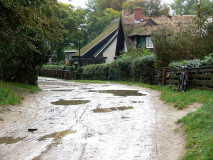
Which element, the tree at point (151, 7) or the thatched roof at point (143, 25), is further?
the tree at point (151, 7)

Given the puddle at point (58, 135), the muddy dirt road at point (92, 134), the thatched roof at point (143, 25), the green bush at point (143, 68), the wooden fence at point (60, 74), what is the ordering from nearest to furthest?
the muddy dirt road at point (92, 134), the puddle at point (58, 135), the green bush at point (143, 68), the thatched roof at point (143, 25), the wooden fence at point (60, 74)

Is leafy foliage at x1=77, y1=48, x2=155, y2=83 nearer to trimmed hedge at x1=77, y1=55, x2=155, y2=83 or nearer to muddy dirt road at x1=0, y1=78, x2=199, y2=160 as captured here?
trimmed hedge at x1=77, y1=55, x2=155, y2=83

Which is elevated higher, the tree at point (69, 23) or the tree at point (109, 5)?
the tree at point (109, 5)

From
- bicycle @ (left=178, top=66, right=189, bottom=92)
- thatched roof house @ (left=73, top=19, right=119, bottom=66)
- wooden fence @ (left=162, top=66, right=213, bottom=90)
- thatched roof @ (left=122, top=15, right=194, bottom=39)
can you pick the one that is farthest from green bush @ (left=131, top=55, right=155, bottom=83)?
thatched roof house @ (left=73, top=19, right=119, bottom=66)

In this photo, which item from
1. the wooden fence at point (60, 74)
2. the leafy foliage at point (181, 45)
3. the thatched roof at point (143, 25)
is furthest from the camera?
the wooden fence at point (60, 74)

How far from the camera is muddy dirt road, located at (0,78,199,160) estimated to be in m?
6.27

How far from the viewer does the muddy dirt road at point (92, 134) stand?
6.27 meters

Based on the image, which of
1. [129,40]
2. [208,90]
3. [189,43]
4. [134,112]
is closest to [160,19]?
[129,40]

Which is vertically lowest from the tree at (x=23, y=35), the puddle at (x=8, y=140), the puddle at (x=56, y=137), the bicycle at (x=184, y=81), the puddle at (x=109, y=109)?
the puddle at (x=8, y=140)

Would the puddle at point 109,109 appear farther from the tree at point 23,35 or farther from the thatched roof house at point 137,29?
the thatched roof house at point 137,29

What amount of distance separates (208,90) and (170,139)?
21.6 feet

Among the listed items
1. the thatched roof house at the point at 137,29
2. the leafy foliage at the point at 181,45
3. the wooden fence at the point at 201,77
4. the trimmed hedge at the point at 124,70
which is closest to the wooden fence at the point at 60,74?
the trimmed hedge at the point at 124,70

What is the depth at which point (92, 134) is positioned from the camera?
309 inches

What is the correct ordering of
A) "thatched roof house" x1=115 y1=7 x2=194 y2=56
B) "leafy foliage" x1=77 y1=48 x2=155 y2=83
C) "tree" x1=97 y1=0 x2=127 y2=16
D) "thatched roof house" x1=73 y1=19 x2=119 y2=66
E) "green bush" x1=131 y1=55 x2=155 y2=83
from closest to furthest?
1. "green bush" x1=131 y1=55 x2=155 y2=83
2. "leafy foliage" x1=77 y1=48 x2=155 y2=83
3. "thatched roof house" x1=115 y1=7 x2=194 y2=56
4. "thatched roof house" x1=73 y1=19 x2=119 y2=66
5. "tree" x1=97 y1=0 x2=127 y2=16
